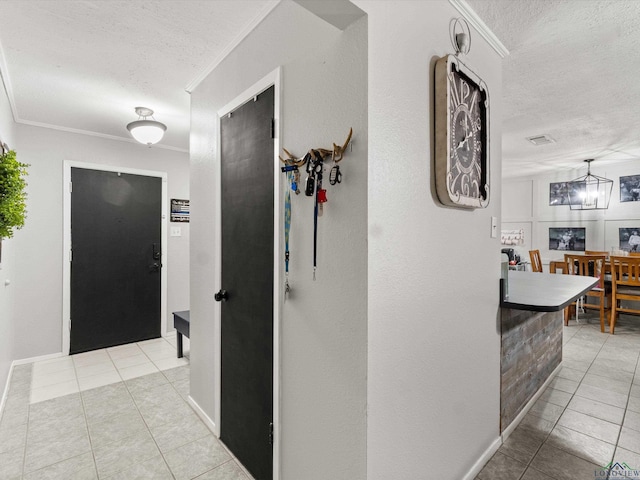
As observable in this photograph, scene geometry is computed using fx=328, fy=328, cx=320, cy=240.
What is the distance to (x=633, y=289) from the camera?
4.68 m

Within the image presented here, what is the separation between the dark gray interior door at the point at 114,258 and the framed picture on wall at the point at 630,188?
23.7 ft

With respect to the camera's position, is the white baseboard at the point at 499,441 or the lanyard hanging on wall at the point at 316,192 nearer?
the lanyard hanging on wall at the point at 316,192

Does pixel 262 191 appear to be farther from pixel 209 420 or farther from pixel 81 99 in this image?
pixel 81 99

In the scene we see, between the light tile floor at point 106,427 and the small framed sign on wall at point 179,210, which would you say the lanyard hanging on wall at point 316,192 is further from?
the small framed sign on wall at point 179,210

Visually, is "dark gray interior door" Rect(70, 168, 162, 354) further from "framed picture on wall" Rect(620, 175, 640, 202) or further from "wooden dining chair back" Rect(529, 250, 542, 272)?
"framed picture on wall" Rect(620, 175, 640, 202)

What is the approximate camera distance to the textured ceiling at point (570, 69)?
1.76 m

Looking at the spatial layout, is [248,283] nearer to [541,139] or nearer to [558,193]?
[541,139]

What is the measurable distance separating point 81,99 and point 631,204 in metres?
7.62

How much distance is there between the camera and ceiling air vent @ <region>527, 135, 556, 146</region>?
13.1 feet

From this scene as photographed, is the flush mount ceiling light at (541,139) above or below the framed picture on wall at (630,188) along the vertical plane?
above

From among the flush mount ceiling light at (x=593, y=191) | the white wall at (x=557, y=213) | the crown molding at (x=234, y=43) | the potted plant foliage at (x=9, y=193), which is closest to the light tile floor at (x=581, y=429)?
the crown molding at (x=234, y=43)

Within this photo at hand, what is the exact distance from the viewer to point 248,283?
1883 mm

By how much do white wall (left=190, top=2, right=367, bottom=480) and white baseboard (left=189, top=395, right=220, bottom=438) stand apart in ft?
2.68

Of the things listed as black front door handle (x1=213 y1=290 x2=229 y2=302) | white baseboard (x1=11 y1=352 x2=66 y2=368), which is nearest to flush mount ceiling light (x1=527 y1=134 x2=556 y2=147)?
black front door handle (x1=213 y1=290 x2=229 y2=302)
